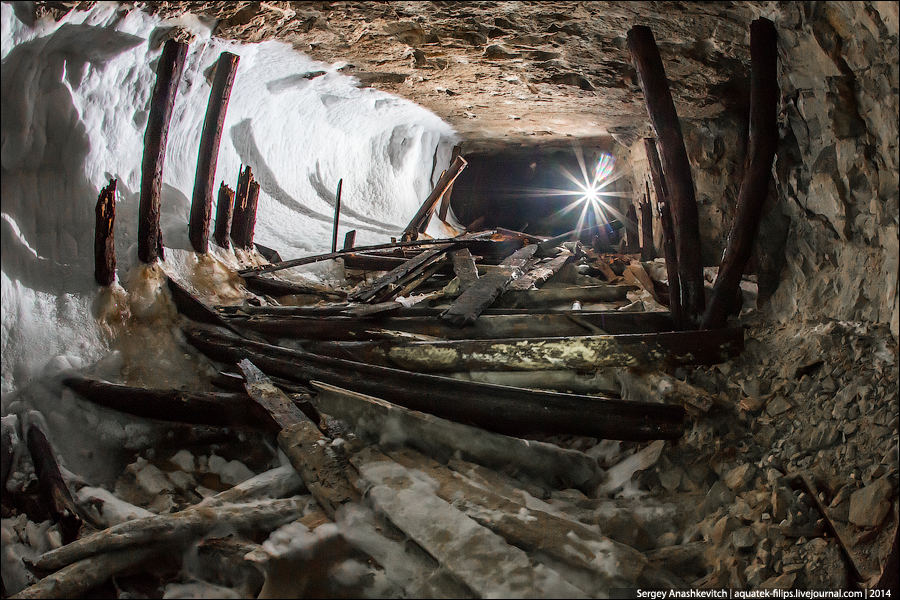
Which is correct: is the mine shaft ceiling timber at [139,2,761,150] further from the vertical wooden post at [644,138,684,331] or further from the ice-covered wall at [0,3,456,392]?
the vertical wooden post at [644,138,684,331]

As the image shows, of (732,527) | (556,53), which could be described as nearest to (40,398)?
(732,527)

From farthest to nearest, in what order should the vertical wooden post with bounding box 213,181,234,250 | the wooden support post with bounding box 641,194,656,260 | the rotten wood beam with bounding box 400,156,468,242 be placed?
the rotten wood beam with bounding box 400,156,468,242, the wooden support post with bounding box 641,194,656,260, the vertical wooden post with bounding box 213,181,234,250

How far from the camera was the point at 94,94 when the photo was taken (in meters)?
3.04

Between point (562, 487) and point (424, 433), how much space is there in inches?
21.2

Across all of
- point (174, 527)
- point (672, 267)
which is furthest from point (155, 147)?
point (672, 267)

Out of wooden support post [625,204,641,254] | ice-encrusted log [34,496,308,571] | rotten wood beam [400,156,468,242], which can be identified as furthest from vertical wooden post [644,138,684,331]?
rotten wood beam [400,156,468,242]

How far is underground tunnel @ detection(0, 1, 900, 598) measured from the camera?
1.39 m

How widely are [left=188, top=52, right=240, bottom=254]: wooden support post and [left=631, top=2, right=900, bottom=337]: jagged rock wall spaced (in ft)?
11.5

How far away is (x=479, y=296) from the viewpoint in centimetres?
331

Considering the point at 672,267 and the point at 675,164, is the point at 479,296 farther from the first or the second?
the point at 675,164

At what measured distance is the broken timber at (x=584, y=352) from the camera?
233 centimetres

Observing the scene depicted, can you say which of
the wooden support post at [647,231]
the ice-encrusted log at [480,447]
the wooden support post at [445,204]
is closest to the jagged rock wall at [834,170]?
the ice-encrusted log at [480,447]

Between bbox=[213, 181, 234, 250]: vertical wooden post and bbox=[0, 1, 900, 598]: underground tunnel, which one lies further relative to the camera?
bbox=[213, 181, 234, 250]: vertical wooden post

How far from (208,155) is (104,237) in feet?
4.31
